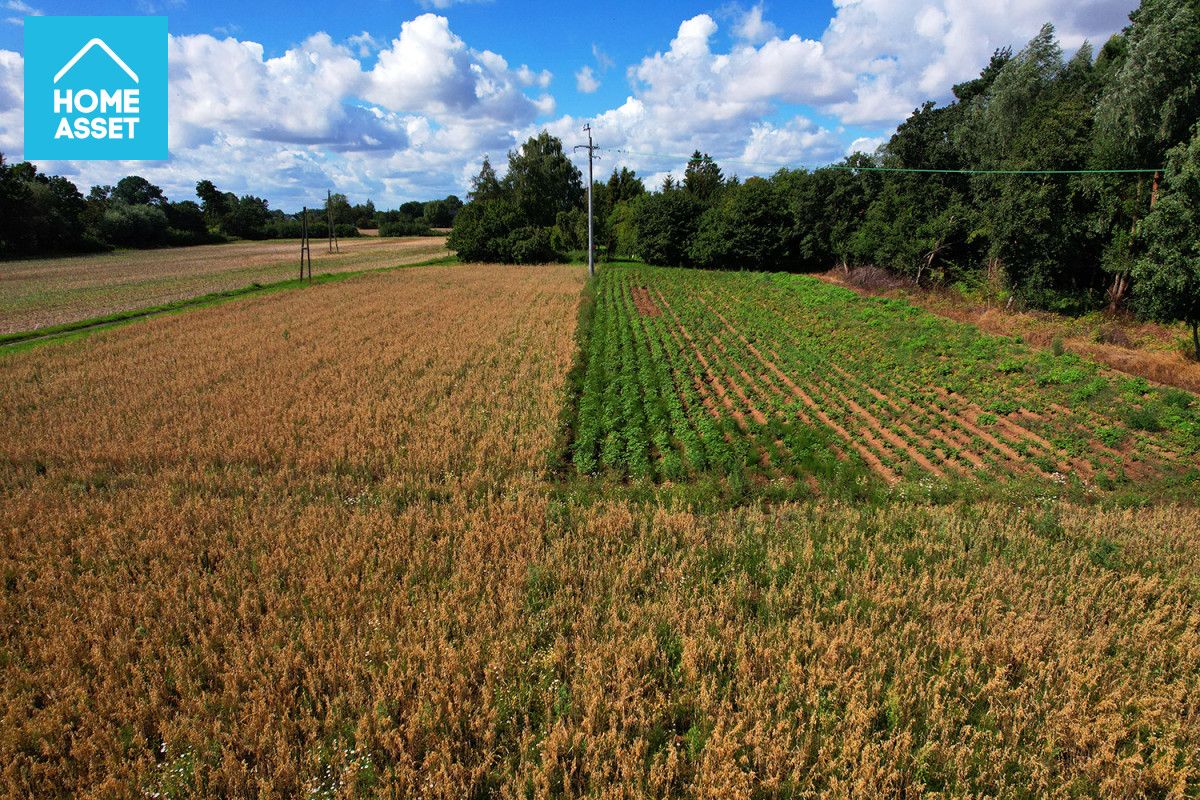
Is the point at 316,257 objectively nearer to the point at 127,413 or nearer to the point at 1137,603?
the point at 127,413

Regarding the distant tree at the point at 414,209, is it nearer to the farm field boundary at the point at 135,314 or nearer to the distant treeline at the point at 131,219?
the distant treeline at the point at 131,219

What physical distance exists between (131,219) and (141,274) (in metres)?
39.7

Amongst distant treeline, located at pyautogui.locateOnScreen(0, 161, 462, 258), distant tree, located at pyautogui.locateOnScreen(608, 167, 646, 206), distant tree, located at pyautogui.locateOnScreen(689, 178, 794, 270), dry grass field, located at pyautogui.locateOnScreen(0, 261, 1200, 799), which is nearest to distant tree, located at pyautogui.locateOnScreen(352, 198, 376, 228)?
distant treeline, located at pyautogui.locateOnScreen(0, 161, 462, 258)

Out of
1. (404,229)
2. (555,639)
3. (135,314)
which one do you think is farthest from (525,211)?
(555,639)

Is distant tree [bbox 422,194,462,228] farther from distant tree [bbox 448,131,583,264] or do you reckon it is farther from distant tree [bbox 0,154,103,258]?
distant tree [bbox 0,154,103,258]

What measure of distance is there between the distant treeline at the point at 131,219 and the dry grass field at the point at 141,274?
367 cm

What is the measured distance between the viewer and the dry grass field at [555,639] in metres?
4.31

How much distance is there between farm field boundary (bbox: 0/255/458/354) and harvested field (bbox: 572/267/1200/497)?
21925 millimetres

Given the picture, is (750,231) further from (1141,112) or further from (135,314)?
(135,314)

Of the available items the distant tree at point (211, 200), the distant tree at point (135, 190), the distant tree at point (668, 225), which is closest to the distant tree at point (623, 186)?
the distant tree at point (668, 225)

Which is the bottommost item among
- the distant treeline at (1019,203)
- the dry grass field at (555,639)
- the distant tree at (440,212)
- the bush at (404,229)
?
the dry grass field at (555,639)

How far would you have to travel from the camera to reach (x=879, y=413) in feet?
48.4

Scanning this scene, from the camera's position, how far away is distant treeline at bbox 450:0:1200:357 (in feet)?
74.8

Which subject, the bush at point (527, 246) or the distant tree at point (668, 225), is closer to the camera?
the distant tree at point (668, 225)
